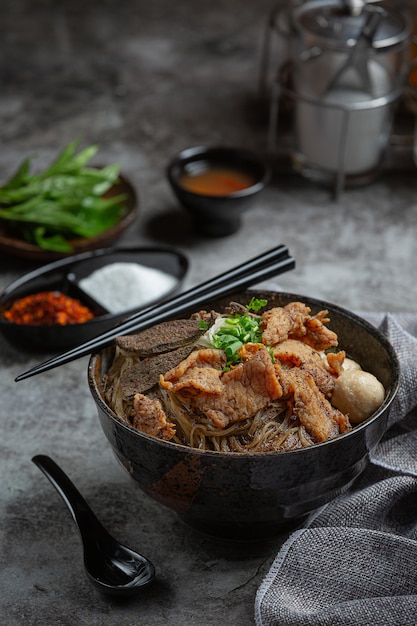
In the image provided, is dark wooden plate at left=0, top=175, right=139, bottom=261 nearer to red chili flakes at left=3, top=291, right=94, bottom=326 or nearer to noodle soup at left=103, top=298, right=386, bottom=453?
red chili flakes at left=3, top=291, right=94, bottom=326

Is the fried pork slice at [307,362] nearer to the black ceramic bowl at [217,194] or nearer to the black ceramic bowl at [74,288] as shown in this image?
the black ceramic bowl at [74,288]

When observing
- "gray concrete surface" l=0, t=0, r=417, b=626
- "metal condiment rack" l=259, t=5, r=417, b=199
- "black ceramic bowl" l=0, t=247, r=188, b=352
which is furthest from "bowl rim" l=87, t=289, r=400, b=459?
"metal condiment rack" l=259, t=5, r=417, b=199

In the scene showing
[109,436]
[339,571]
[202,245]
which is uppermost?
[109,436]

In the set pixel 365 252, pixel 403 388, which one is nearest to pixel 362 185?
pixel 365 252

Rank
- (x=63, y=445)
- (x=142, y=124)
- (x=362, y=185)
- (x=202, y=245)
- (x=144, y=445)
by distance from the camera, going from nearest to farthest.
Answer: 1. (x=144, y=445)
2. (x=63, y=445)
3. (x=202, y=245)
4. (x=362, y=185)
5. (x=142, y=124)

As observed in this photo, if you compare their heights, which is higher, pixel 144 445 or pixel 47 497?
pixel 144 445

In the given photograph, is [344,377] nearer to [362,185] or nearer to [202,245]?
[202,245]

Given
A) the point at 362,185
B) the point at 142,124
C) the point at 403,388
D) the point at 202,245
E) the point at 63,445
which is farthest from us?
the point at 142,124
